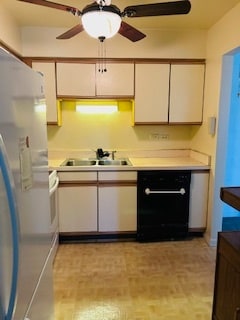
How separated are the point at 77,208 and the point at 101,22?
6.40ft

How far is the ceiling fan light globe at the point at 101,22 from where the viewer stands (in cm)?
172

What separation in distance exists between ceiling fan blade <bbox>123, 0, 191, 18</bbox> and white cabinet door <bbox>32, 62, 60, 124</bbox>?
1.43 m

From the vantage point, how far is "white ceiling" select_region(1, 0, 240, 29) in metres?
2.41

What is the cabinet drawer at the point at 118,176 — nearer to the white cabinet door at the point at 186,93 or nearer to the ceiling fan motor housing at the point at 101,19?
the white cabinet door at the point at 186,93

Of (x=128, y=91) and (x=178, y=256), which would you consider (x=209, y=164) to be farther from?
(x=128, y=91)

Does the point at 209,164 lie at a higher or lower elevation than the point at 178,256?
higher

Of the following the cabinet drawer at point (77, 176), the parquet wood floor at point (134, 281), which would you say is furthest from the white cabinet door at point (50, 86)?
the parquet wood floor at point (134, 281)

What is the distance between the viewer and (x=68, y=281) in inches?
94.0

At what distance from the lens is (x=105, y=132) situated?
3559 mm

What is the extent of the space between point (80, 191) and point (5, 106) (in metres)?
2.14

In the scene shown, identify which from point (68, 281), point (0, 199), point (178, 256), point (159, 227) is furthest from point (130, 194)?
point (0, 199)

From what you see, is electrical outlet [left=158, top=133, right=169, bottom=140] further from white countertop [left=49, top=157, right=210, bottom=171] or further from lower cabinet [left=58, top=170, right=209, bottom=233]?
lower cabinet [left=58, top=170, right=209, bottom=233]

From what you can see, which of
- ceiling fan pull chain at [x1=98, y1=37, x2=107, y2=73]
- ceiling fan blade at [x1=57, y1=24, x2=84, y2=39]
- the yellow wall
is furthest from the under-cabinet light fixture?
ceiling fan blade at [x1=57, y1=24, x2=84, y2=39]

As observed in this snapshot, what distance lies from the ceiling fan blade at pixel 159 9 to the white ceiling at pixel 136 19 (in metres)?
0.59
